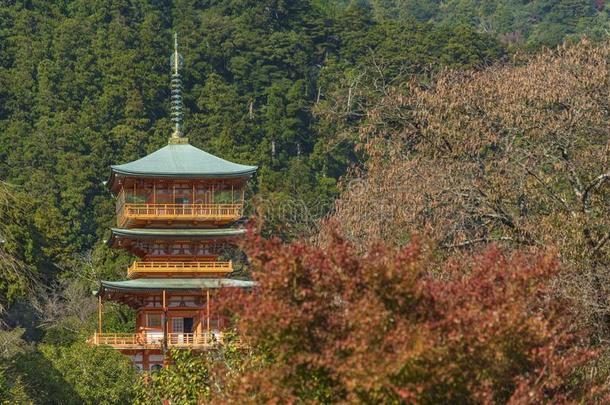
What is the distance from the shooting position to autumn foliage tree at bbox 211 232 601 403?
14.4 metres

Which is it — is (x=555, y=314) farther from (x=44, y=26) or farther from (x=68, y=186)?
(x=44, y=26)

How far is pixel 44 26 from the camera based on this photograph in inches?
3654

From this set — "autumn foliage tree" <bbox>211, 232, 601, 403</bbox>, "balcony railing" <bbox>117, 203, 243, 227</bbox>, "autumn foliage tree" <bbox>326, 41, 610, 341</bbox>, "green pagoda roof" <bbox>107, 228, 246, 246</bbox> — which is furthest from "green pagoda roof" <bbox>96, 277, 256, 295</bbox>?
"autumn foliage tree" <bbox>211, 232, 601, 403</bbox>

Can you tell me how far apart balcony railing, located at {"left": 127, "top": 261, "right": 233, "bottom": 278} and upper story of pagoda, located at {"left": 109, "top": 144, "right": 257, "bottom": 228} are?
1.26m

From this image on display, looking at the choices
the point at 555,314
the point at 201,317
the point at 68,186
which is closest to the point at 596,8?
the point at 68,186

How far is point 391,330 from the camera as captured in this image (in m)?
14.7

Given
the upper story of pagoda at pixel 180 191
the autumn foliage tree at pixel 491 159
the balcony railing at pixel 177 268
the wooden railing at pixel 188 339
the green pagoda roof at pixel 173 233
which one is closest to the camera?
the autumn foliage tree at pixel 491 159

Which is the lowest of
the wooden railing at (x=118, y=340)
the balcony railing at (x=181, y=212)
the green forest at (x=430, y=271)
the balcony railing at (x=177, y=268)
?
the wooden railing at (x=118, y=340)

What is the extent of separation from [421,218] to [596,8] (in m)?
117

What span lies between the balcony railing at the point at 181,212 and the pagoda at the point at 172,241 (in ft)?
0.10

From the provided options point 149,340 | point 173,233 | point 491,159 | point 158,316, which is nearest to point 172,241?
point 173,233

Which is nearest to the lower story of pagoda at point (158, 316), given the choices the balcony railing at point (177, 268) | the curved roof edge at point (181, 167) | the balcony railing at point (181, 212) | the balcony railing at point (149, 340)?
the balcony railing at point (149, 340)

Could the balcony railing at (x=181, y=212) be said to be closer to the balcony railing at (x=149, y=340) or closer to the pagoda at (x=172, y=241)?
the pagoda at (x=172, y=241)

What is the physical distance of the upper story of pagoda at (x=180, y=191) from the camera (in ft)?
155
